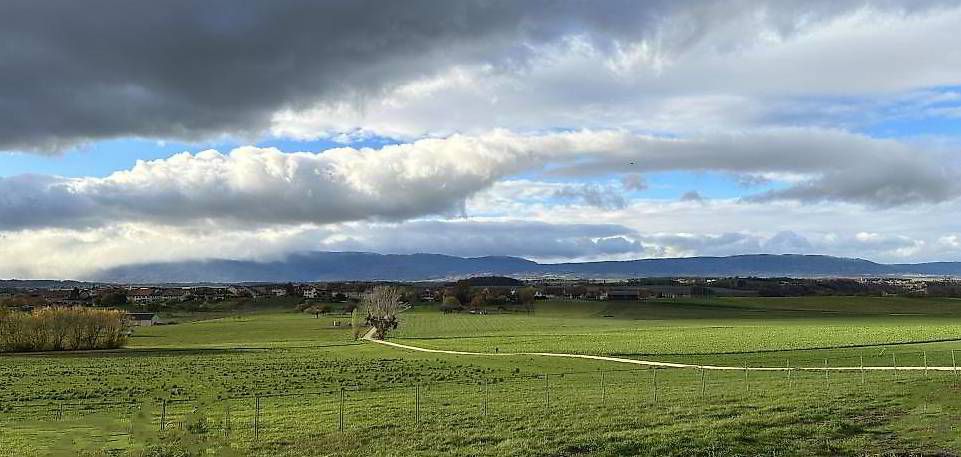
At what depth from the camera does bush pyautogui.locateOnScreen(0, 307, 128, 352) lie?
9756 centimetres

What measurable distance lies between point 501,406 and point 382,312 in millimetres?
87356

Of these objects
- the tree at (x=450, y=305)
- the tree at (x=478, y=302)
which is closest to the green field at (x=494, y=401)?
the tree at (x=450, y=305)

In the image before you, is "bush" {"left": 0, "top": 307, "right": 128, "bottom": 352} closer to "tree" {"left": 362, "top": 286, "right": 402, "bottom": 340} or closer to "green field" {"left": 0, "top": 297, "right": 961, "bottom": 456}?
"green field" {"left": 0, "top": 297, "right": 961, "bottom": 456}

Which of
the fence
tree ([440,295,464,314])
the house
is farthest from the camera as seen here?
tree ([440,295,464,314])

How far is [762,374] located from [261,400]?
1146 inches

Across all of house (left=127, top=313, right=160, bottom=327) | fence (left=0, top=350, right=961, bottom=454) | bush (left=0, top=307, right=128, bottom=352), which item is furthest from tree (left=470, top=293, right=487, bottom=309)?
fence (left=0, top=350, right=961, bottom=454)

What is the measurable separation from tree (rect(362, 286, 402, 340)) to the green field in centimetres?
2781

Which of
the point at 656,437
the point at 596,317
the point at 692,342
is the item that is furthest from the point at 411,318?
the point at 656,437

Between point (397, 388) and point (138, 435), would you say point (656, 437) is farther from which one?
point (397, 388)

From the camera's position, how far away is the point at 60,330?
98875mm

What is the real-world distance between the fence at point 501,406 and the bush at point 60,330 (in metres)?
65.2

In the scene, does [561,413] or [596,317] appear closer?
[561,413]

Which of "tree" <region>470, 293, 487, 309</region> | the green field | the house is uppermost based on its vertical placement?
"tree" <region>470, 293, 487, 309</region>

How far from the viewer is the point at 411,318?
6156 inches
